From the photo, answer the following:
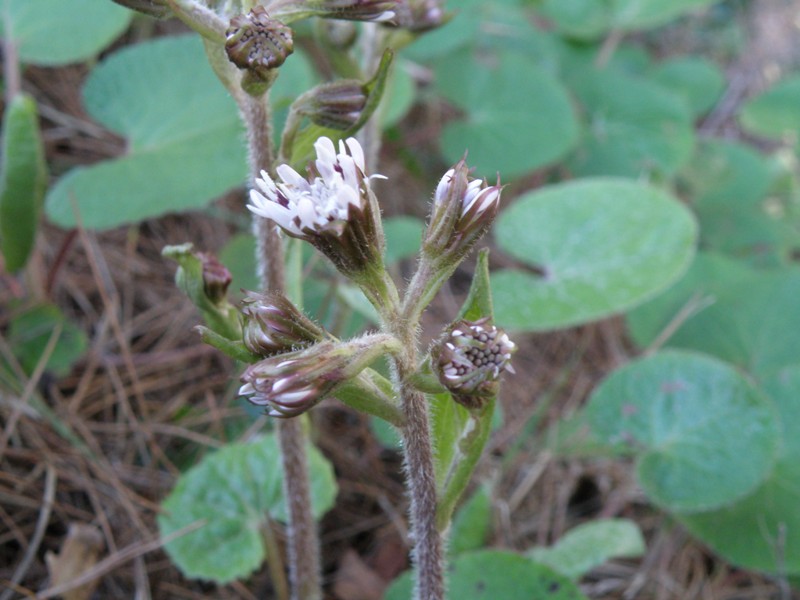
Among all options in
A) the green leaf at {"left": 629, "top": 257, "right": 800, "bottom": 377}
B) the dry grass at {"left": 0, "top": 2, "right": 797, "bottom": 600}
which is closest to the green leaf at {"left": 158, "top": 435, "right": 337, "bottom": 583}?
the dry grass at {"left": 0, "top": 2, "right": 797, "bottom": 600}

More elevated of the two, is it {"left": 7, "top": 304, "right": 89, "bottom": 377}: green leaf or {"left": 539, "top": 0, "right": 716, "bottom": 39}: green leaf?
{"left": 539, "top": 0, "right": 716, "bottom": 39}: green leaf

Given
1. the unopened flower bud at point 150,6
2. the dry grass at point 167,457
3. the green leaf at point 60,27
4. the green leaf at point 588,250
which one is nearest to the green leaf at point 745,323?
the dry grass at point 167,457

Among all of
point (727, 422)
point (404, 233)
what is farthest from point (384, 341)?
point (404, 233)

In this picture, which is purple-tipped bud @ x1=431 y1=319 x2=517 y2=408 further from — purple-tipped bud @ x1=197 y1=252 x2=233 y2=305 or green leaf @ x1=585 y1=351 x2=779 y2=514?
green leaf @ x1=585 y1=351 x2=779 y2=514

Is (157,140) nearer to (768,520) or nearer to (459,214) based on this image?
(459,214)

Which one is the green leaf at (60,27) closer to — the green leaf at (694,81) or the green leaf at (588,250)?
the green leaf at (588,250)

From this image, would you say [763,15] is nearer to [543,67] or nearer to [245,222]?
[543,67]
